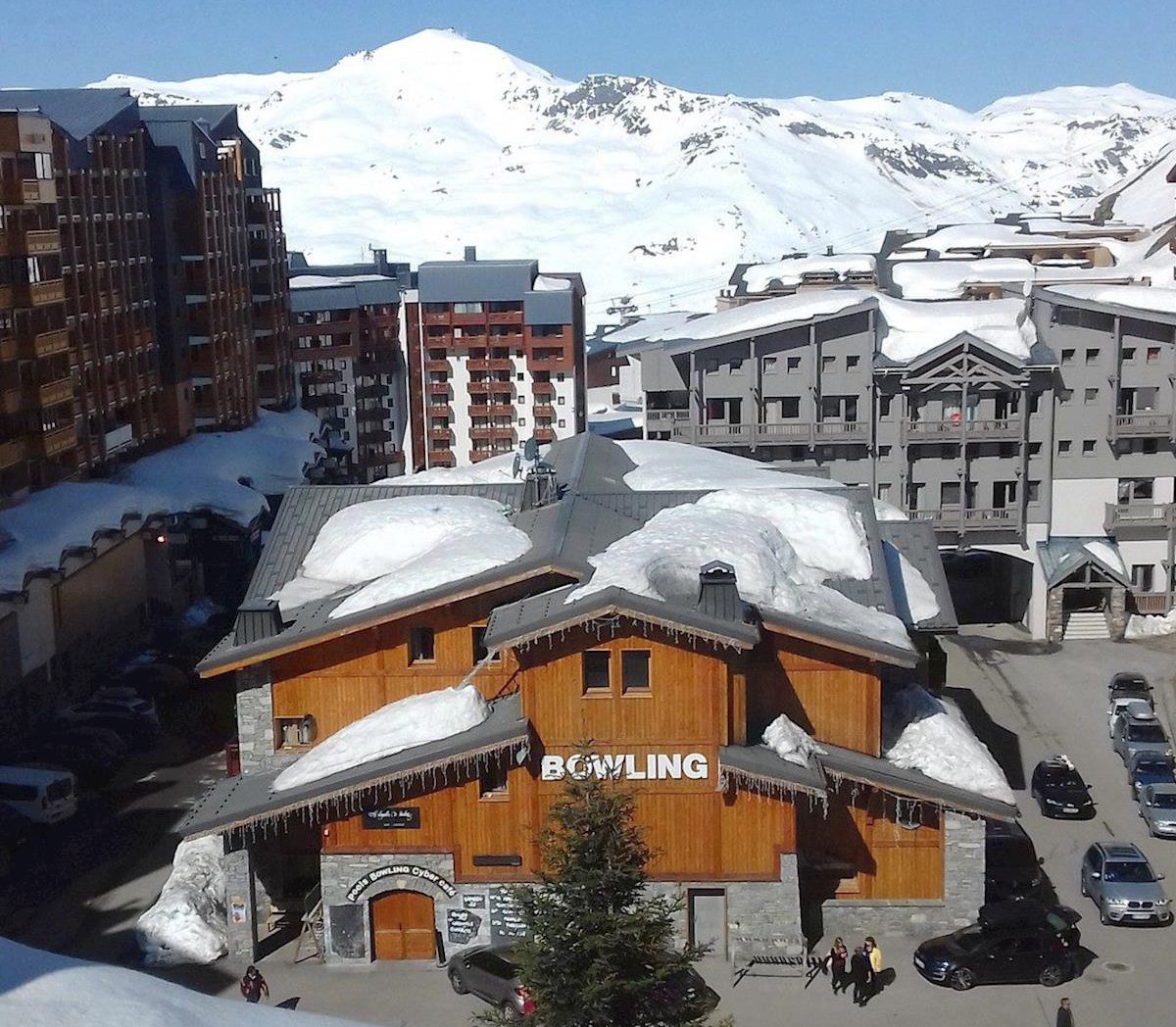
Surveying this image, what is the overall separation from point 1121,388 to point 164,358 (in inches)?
1596

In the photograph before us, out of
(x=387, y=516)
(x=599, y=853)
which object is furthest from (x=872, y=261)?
(x=599, y=853)

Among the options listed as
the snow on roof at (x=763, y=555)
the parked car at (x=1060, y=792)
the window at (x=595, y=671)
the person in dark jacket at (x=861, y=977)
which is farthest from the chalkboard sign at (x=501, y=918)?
the parked car at (x=1060, y=792)

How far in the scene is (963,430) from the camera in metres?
58.1

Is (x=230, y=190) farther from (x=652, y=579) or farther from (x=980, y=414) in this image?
(x=652, y=579)

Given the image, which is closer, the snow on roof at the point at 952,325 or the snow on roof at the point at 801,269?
the snow on roof at the point at 952,325

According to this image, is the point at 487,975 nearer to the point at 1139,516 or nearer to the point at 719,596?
the point at 719,596

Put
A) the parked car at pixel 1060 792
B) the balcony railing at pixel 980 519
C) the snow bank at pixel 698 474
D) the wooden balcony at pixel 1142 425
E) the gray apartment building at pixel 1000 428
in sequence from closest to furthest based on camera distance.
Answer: the parked car at pixel 1060 792, the snow bank at pixel 698 474, the wooden balcony at pixel 1142 425, the gray apartment building at pixel 1000 428, the balcony railing at pixel 980 519

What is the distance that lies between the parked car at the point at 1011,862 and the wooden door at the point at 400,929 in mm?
11815

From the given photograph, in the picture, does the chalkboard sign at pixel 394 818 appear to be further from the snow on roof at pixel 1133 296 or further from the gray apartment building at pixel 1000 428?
the snow on roof at pixel 1133 296

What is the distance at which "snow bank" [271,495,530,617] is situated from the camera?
31375 millimetres

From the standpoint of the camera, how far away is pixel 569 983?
64.4 ft

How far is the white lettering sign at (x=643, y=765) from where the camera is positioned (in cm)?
2823

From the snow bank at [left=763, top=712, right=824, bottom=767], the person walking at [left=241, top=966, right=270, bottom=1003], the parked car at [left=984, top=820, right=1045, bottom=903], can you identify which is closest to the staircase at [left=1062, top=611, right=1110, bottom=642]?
the parked car at [left=984, top=820, right=1045, bottom=903]

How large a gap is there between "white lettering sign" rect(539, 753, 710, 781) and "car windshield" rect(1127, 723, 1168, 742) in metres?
19.3
